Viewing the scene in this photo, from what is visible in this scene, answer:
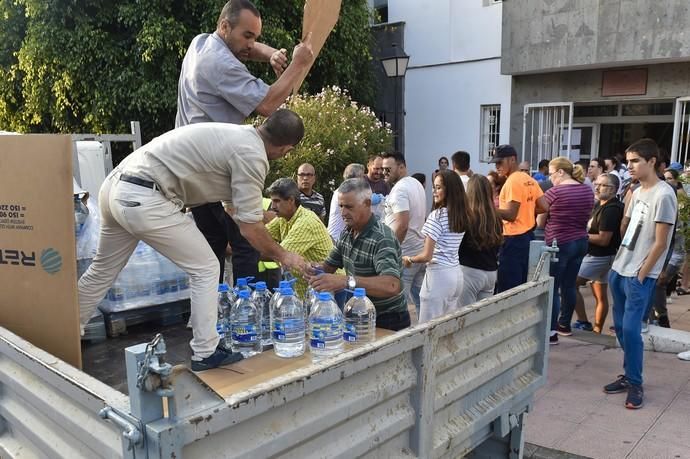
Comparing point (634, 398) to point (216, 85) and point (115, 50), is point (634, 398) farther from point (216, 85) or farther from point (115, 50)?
point (115, 50)

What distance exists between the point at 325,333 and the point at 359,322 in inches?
13.4

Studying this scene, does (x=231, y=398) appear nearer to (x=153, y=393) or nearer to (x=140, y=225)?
(x=153, y=393)

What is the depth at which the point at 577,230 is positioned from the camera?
557cm

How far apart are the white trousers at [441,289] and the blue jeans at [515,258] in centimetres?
147

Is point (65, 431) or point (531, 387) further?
point (531, 387)

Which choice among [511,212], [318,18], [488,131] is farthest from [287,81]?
[488,131]

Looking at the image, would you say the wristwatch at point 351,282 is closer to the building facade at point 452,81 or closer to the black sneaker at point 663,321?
the black sneaker at point 663,321

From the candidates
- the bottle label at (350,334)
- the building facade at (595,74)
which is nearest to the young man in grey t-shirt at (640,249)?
the bottle label at (350,334)

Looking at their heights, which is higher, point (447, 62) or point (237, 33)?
point (447, 62)

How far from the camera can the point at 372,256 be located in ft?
10.00

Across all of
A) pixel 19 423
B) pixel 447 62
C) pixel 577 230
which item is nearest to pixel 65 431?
pixel 19 423

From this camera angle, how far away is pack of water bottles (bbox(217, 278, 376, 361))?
2326mm

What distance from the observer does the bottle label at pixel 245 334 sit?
2596 millimetres

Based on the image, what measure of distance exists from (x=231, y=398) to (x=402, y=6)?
15.6 meters
